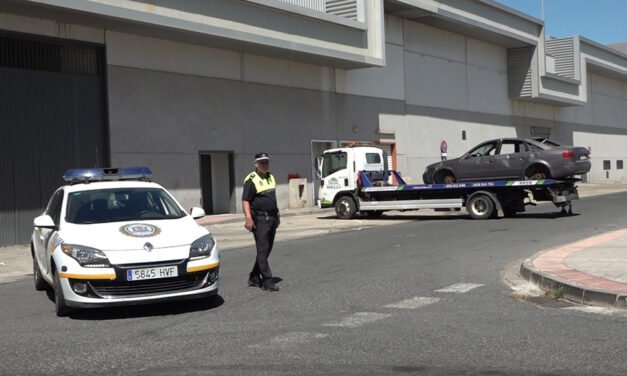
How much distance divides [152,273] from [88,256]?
72 cm

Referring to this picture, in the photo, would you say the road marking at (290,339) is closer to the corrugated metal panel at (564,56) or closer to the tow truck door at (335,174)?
the tow truck door at (335,174)

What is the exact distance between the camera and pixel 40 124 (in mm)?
20328

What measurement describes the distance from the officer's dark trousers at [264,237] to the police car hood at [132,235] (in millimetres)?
1125

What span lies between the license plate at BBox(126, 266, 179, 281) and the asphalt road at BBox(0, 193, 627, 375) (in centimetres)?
50

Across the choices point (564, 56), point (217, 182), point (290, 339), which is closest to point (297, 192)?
point (217, 182)

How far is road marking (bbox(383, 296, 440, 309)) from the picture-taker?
8.43m

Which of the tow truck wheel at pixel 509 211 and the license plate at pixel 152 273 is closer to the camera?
the license plate at pixel 152 273

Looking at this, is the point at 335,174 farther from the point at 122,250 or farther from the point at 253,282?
the point at 122,250

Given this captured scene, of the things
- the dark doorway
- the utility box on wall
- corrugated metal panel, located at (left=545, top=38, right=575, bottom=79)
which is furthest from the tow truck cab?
corrugated metal panel, located at (left=545, top=38, right=575, bottom=79)

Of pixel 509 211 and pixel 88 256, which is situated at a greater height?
pixel 88 256

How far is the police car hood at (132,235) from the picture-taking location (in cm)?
788

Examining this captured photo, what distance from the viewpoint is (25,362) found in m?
6.16

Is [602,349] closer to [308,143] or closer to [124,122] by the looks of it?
[124,122]

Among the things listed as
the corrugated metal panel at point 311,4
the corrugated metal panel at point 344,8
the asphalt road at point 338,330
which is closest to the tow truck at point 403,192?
the corrugated metal panel at point 311,4
